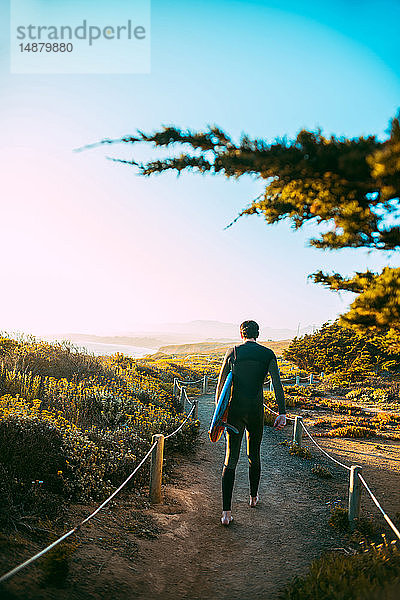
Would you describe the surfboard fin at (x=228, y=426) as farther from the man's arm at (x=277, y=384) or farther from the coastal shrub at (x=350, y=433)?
the coastal shrub at (x=350, y=433)

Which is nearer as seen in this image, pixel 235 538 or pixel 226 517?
pixel 235 538

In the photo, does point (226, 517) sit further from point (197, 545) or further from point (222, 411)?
point (222, 411)

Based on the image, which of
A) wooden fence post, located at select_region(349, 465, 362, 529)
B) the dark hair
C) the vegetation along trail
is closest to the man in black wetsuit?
the dark hair

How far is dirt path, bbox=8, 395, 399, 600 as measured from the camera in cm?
356

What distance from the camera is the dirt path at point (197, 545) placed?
11.7ft

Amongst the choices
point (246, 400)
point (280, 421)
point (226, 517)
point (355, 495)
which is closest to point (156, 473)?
point (226, 517)

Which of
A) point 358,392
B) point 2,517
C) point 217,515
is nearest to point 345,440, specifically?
point 217,515

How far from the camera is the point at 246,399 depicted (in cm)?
498

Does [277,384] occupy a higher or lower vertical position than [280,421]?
higher

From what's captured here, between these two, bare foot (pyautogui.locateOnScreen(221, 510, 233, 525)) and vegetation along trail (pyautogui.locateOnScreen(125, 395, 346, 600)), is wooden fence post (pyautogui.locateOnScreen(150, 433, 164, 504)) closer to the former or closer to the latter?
vegetation along trail (pyautogui.locateOnScreen(125, 395, 346, 600))

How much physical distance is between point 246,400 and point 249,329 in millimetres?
949

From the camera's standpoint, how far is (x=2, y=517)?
Result: 379 centimetres

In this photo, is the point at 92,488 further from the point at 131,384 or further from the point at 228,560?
the point at 131,384

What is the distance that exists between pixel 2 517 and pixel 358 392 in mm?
21818
